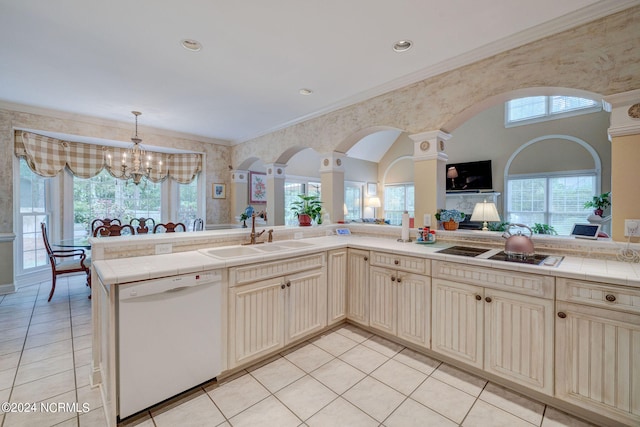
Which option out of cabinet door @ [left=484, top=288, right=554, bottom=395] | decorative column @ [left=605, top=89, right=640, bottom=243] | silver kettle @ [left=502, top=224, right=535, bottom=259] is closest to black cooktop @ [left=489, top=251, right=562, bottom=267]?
silver kettle @ [left=502, top=224, right=535, bottom=259]

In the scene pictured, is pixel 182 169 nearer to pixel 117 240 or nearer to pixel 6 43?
pixel 6 43

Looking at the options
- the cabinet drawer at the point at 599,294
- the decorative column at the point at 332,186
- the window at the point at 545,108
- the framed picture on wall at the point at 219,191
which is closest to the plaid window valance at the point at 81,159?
the framed picture on wall at the point at 219,191

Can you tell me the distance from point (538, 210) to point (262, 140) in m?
6.75

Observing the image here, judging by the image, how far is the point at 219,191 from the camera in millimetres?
6031

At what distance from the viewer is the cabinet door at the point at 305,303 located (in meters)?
2.39

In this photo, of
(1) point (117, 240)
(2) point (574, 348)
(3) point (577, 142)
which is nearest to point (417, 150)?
(2) point (574, 348)

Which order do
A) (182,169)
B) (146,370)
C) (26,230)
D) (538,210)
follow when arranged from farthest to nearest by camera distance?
(538,210), (182,169), (26,230), (146,370)

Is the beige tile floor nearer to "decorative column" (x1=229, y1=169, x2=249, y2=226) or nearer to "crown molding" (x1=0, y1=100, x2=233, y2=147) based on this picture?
"crown molding" (x1=0, y1=100, x2=233, y2=147)

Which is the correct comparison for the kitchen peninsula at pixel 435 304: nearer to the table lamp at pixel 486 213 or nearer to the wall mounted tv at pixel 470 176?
the table lamp at pixel 486 213

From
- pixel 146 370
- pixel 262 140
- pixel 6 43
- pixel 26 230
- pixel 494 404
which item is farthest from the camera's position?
pixel 262 140

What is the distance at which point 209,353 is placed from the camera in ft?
6.27

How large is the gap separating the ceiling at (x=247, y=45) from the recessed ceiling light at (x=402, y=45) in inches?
1.9

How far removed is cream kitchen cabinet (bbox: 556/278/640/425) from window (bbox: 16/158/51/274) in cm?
651

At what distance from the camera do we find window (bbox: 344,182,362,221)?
895cm
